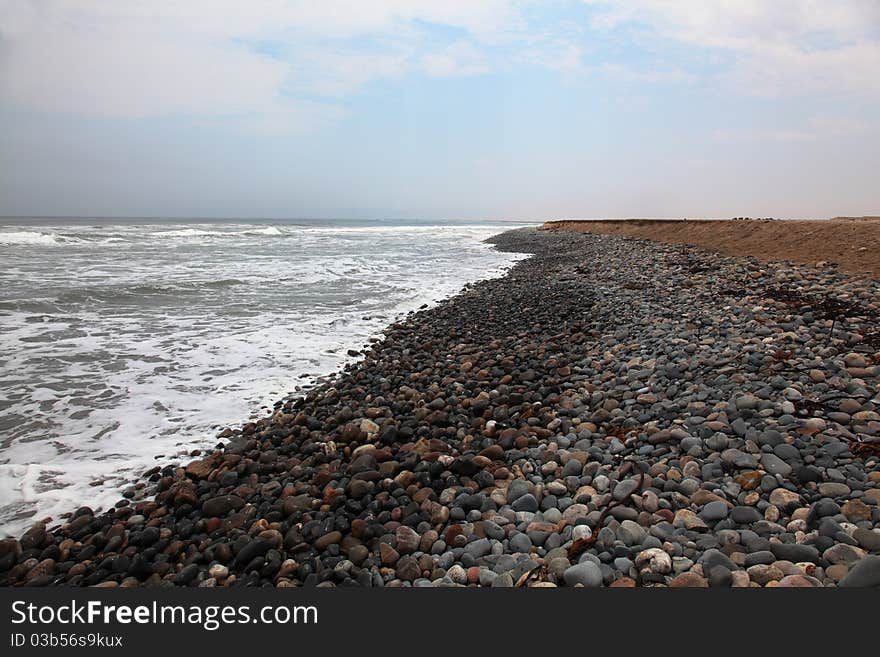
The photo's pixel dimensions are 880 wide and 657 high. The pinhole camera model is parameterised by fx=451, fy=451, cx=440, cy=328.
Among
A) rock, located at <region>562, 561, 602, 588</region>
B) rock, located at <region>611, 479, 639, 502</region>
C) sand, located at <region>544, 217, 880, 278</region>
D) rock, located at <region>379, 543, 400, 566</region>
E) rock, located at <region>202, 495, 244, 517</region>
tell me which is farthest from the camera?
sand, located at <region>544, 217, 880, 278</region>

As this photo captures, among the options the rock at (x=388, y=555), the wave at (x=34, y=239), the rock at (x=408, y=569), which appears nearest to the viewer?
the rock at (x=408, y=569)

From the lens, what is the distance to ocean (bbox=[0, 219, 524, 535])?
459 centimetres

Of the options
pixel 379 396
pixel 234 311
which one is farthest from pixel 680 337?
pixel 234 311

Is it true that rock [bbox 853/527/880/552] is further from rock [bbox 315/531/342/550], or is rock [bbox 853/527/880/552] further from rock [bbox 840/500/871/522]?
rock [bbox 315/531/342/550]

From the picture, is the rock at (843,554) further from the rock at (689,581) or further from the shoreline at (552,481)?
the rock at (689,581)

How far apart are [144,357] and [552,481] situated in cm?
729

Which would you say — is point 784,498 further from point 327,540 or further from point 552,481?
point 327,540

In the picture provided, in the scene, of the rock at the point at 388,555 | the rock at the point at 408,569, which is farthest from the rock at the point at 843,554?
the rock at the point at 388,555

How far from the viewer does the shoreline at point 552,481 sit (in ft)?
8.82

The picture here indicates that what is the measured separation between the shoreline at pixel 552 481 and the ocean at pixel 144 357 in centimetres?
65

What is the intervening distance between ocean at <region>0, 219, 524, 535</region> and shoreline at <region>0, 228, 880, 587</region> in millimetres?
648

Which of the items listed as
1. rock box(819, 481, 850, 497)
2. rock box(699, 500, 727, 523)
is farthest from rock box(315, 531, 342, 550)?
rock box(819, 481, 850, 497)

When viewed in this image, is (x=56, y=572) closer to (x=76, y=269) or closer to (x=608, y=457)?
(x=608, y=457)

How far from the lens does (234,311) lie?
11516mm
